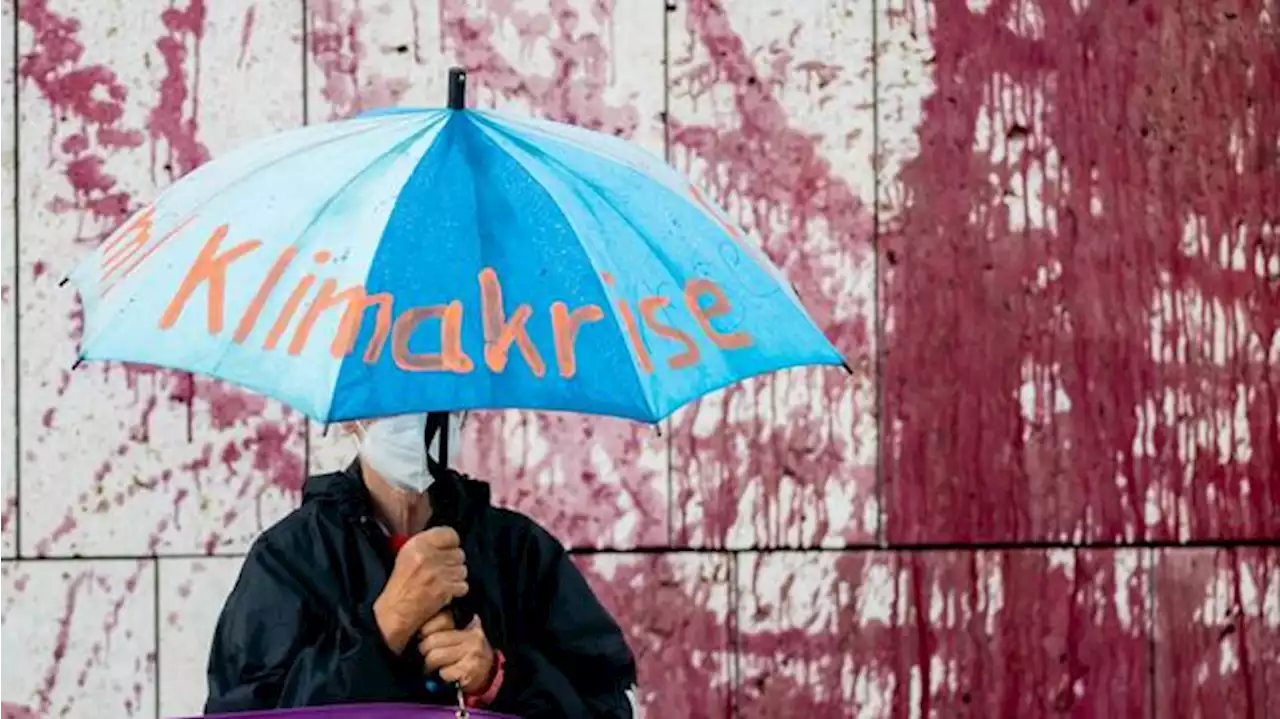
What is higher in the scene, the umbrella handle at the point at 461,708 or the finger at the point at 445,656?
the finger at the point at 445,656

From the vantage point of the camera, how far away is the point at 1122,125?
16.5ft

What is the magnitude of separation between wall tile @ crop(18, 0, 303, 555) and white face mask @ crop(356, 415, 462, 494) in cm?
154

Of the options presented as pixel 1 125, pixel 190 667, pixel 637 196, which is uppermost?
pixel 1 125

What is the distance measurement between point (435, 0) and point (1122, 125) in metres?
1.48

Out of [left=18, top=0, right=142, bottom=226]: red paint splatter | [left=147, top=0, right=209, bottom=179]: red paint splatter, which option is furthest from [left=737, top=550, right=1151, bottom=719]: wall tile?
[left=18, top=0, right=142, bottom=226]: red paint splatter

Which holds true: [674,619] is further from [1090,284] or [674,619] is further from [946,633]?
[1090,284]

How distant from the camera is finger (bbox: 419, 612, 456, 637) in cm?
313

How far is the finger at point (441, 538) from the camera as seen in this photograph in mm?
3133

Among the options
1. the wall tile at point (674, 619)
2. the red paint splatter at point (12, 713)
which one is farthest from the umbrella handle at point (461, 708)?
the red paint splatter at point (12, 713)

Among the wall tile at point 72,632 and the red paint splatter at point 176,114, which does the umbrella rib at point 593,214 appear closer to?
the red paint splatter at point 176,114

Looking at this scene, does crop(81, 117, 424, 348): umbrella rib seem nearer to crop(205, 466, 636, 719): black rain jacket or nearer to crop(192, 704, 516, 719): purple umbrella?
crop(205, 466, 636, 719): black rain jacket

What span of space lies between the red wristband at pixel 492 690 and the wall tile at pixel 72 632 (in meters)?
1.74

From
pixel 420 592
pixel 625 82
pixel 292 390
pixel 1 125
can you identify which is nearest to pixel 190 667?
pixel 1 125

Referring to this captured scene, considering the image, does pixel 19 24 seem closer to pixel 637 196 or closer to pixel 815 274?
pixel 815 274
